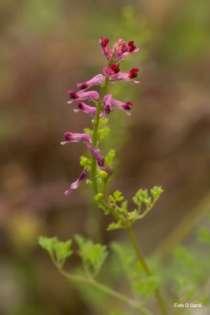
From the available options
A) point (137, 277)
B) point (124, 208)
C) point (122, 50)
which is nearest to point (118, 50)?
point (122, 50)

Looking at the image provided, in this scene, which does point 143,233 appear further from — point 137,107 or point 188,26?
point 188,26

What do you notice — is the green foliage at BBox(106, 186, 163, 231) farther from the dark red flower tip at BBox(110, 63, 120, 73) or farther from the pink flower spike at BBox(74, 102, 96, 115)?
the dark red flower tip at BBox(110, 63, 120, 73)

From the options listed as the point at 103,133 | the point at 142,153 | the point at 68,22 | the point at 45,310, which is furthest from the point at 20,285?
the point at 103,133

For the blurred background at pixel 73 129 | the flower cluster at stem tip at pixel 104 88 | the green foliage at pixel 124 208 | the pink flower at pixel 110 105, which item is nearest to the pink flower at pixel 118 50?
the flower cluster at stem tip at pixel 104 88

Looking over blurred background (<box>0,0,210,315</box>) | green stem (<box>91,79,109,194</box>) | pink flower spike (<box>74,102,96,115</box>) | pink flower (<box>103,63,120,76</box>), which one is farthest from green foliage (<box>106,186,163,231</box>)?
blurred background (<box>0,0,210,315</box>)

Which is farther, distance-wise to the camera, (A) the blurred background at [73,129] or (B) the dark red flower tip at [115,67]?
(A) the blurred background at [73,129]

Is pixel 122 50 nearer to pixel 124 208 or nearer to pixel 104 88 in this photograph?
pixel 104 88

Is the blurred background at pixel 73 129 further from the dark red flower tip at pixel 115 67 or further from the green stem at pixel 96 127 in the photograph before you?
the dark red flower tip at pixel 115 67

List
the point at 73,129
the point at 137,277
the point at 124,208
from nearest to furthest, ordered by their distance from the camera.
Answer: the point at 124,208
the point at 137,277
the point at 73,129

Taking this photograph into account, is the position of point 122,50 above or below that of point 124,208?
above
